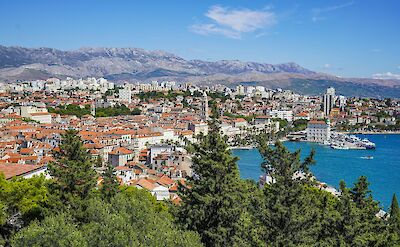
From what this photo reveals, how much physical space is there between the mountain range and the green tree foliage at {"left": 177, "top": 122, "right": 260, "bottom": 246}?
7875 cm

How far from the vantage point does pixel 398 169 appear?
1694 cm

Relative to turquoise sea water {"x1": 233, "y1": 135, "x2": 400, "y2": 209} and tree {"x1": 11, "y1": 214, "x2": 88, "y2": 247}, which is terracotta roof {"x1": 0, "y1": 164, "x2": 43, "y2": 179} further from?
turquoise sea water {"x1": 233, "y1": 135, "x2": 400, "y2": 209}

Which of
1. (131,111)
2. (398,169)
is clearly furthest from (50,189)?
(131,111)

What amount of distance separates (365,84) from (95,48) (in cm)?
8742

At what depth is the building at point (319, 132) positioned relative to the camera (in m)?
27.5

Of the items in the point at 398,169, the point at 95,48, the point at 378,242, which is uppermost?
the point at 95,48

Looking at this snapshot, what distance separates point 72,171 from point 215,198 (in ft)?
4.70

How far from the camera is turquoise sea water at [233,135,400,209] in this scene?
13.5 m

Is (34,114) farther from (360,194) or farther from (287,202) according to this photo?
(287,202)

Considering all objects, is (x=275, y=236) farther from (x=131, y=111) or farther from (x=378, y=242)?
(x=131, y=111)

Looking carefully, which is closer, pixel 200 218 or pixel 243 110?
pixel 200 218

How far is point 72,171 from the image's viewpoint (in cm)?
405

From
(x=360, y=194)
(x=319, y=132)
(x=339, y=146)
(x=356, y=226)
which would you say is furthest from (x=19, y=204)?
(x=319, y=132)

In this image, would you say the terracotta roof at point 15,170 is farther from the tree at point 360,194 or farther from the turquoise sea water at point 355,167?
the turquoise sea water at point 355,167
